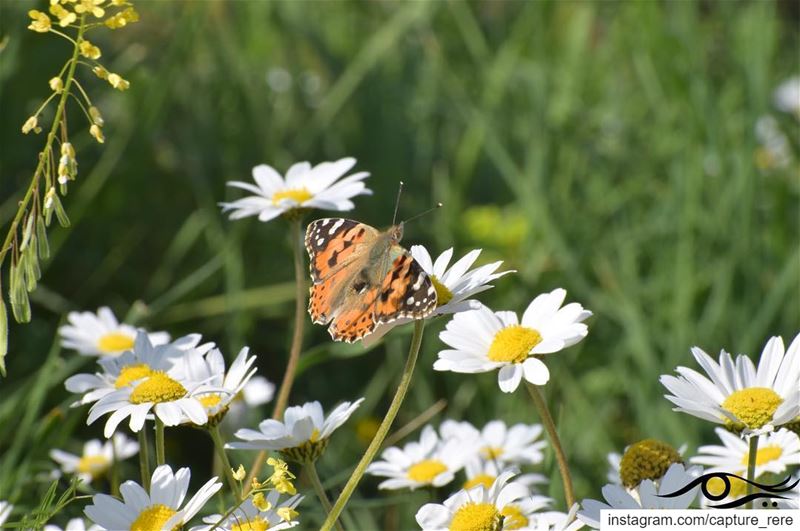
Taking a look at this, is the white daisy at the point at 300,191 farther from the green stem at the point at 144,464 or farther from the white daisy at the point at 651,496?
the white daisy at the point at 651,496

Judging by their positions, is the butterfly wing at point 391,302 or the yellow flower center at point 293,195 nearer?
the butterfly wing at point 391,302

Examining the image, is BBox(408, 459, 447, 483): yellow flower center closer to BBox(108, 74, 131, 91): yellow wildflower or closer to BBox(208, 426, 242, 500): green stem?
BBox(208, 426, 242, 500): green stem

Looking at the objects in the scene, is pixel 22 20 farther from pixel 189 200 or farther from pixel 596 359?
pixel 596 359

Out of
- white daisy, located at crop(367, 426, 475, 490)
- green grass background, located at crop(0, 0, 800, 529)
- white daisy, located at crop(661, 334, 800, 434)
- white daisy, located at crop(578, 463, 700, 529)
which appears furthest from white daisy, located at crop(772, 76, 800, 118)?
white daisy, located at crop(578, 463, 700, 529)

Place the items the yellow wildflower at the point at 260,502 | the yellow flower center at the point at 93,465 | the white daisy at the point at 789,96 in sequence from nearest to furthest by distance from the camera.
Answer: the yellow wildflower at the point at 260,502 → the yellow flower center at the point at 93,465 → the white daisy at the point at 789,96

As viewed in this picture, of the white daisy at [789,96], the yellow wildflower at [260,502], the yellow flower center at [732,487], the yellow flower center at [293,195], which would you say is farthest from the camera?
the white daisy at [789,96]

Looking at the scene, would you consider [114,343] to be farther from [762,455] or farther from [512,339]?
[762,455]

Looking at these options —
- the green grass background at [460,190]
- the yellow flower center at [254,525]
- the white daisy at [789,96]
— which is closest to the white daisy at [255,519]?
the yellow flower center at [254,525]
